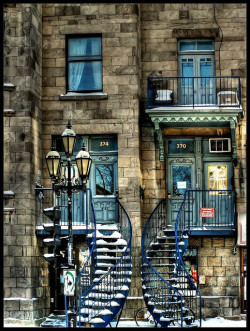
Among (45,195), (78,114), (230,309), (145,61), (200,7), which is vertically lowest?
(230,309)

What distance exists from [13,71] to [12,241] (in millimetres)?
5202

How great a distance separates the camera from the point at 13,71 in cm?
2178

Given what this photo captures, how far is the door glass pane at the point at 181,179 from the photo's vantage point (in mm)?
22797

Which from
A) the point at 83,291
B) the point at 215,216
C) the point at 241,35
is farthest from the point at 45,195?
the point at 241,35

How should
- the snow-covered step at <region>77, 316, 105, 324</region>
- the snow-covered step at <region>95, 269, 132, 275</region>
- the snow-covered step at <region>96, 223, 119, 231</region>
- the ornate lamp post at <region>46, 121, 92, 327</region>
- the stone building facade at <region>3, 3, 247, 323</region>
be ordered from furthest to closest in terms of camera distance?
the snow-covered step at <region>96, 223, 119, 231</region> → the stone building facade at <region>3, 3, 247, 323</region> → the snow-covered step at <region>95, 269, 132, 275</region> → the snow-covered step at <region>77, 316, 105, 324</region> → the ornate lamp post at <region>46, 121, 92, 327</region>

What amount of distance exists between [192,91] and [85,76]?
3.50m

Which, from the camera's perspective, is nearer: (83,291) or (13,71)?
(83,291)

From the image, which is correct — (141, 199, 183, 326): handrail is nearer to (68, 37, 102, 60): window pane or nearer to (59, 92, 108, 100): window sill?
(59, 92, 108, 100): window sill

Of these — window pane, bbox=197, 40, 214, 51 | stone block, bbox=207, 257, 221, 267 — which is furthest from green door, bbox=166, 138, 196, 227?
window pane, bbox=197, 40, 214, 51

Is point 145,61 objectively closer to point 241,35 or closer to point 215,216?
point 241,35

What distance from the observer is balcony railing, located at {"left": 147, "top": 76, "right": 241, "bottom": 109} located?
2244 cm

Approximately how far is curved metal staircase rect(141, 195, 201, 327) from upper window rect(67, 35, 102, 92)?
4.49 metres

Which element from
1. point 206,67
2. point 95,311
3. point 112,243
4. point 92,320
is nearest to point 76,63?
point 206,67

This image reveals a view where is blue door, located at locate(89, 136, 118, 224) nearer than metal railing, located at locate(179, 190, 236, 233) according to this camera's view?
No
